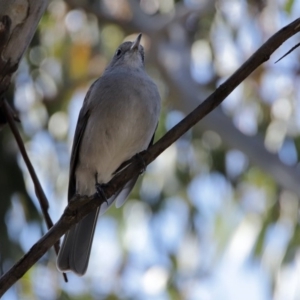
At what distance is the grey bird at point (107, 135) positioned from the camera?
3303 mm

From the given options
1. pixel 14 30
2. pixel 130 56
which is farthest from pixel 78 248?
pixel 14 30

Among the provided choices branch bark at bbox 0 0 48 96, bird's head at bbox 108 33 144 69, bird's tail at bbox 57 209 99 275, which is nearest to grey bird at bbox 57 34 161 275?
bird's tail at bbox 57 209 99 275

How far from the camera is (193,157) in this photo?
6.33m

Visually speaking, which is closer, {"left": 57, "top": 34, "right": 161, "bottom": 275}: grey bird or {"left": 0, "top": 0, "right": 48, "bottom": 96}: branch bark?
{"left": 0, "top": 0, "right": 48, "bottom": 96}: branch bark

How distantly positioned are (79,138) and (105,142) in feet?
0.63

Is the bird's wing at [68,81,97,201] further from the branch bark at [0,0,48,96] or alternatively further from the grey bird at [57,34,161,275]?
the branch bark at [0,0,48,96]

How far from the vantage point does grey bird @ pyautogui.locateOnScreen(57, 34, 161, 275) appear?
3.30 m

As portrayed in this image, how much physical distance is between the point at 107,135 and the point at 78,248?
1.83 ft

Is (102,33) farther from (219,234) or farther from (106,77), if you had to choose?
(106,77)

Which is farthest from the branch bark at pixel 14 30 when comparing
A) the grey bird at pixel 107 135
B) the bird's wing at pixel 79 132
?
the bird's wing at pixel 79 132

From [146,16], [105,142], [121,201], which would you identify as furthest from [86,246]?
[146,16]

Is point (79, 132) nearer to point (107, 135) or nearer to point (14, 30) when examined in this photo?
point (107, 135)

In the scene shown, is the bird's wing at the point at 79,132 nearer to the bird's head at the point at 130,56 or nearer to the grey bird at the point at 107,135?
the grey bird at the point at 107,135

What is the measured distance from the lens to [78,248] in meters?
3.33
